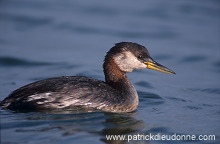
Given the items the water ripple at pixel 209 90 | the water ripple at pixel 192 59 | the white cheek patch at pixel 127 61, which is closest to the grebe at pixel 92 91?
the white cheek patch at pixel 127 61

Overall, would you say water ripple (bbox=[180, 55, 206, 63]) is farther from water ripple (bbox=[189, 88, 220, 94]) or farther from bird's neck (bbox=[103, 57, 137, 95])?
bird's neck (bbox=[103, 57, 137, 95])

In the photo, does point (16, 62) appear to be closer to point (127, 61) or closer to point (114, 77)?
point (114, 77)

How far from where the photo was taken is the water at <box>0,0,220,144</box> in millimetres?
8352

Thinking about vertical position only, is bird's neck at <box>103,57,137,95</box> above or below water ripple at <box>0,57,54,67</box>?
below

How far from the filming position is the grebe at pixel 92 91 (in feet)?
28.5

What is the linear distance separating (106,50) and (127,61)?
5.53 m

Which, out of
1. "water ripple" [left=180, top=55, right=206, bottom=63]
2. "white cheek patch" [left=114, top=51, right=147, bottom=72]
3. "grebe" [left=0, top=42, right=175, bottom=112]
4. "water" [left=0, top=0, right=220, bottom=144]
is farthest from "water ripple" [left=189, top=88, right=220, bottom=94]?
"water ripple" [left=180, top=55, right=206, bottom=63]

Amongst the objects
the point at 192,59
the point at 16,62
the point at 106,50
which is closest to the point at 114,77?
the point at 16,62

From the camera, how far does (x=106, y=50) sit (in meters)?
15.2

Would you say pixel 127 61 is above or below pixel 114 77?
above

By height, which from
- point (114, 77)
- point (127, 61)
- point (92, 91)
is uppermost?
point (127, 61)

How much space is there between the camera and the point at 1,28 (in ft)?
56.5

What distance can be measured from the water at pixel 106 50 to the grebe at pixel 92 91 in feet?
0.76

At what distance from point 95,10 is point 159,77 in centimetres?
739
